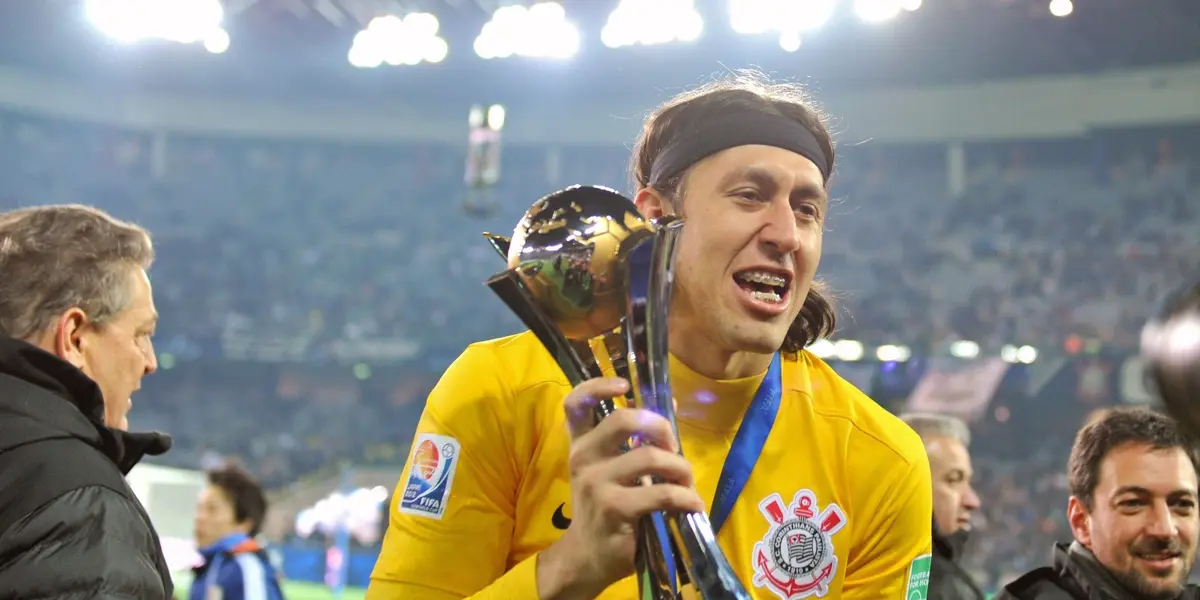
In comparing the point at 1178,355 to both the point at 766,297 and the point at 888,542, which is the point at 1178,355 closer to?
the point at 766,297

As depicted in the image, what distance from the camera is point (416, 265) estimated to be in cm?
2289

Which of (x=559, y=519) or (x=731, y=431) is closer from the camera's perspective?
(x=559, y=519)

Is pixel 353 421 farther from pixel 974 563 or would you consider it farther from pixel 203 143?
pixel 974 563

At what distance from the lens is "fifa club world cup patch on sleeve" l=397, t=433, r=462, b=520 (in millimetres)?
1764

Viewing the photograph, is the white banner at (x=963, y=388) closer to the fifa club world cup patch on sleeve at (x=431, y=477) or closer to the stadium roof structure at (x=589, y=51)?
the stadium roof structure at (x=589, y=51)

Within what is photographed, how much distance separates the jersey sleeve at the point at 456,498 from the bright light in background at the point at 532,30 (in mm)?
15139

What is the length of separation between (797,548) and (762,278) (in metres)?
0.45

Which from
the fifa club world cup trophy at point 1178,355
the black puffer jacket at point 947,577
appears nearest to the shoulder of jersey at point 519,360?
the fifa club world cup trophy at point 1178,355

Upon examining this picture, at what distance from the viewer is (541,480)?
184 centimetres

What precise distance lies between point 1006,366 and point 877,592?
15816 millimetres

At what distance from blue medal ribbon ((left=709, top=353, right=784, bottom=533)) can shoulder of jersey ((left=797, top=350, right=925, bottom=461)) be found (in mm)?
96

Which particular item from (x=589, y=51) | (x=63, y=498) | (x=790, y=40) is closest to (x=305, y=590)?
(x=589, y=51)

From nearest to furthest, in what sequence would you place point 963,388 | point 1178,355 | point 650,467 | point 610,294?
point 1178,355
point 650,467
point 610,294
point 963,388

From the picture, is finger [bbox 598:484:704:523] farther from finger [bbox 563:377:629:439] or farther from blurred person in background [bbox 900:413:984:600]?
blurred person in background [bbox 900:413:984:600]
